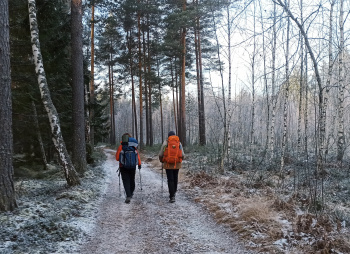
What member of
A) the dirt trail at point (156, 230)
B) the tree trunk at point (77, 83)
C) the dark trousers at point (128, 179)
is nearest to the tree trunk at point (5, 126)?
the dirt trail at point (156, 230)

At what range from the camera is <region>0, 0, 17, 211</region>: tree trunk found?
494 cm

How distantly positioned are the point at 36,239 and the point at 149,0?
21553mm

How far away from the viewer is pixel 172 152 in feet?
23.4

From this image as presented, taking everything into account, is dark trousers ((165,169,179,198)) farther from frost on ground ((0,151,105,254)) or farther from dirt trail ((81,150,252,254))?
frost on ground ((0,151,105,254))

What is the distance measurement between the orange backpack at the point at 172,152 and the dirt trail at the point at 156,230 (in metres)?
1.21

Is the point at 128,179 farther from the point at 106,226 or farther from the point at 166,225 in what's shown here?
the point at 166,225

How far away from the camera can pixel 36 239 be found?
4.15 metres

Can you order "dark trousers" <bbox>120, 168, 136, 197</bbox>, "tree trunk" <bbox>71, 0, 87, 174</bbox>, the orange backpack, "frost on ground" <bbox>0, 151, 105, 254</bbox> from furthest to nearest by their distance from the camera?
"tree trunk" <bbox>71, 0, 87, 174</bbox>
"dark trousers" <bbox>120, 168, 136, 197</bbox>
the orange backpack
"frost on ground" <bbox>0, 151, 105, 254</bbox>

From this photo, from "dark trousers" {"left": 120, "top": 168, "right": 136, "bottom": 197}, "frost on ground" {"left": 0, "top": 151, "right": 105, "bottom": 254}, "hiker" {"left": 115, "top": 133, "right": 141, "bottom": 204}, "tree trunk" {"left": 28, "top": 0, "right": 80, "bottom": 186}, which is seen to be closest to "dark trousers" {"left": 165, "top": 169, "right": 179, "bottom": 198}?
"hiker" {"left": 115, "top": 133, "right": 141, "bottom": 204}

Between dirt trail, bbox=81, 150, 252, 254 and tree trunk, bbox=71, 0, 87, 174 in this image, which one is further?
tree trunk, bbox=71, 0, 87, 174

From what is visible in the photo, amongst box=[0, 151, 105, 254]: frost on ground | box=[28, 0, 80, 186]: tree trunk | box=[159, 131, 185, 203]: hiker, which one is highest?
box=[28, 0, 80, 186]: tree trunk

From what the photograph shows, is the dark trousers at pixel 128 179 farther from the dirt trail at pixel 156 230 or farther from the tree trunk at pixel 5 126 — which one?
the tree trunk at pixel 5 126

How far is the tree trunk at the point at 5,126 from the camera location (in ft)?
16.2

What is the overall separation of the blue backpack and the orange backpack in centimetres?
92
